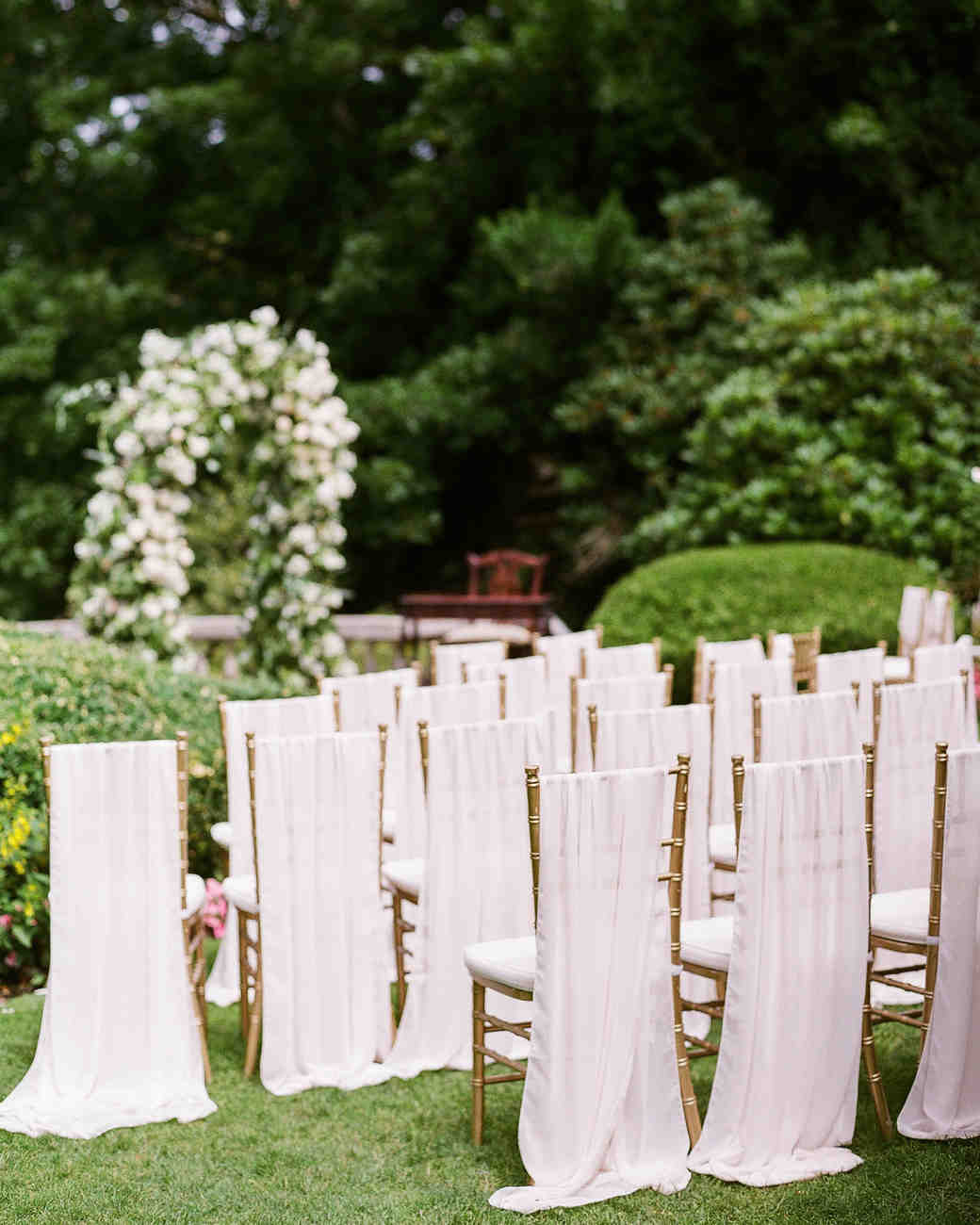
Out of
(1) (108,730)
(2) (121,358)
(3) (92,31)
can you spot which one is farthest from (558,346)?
(1) (108,730)

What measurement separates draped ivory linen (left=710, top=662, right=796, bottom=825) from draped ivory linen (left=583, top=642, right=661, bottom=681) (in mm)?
801

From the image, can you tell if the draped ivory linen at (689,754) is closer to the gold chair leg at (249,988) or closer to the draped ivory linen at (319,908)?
the draped ivory linen at (319,908)

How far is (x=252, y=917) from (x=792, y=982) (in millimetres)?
1703

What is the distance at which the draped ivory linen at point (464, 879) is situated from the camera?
14.5 feet

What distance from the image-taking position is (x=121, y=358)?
15672mm

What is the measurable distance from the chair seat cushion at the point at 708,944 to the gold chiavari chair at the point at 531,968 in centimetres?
10

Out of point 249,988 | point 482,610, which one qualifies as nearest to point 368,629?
point 482,610

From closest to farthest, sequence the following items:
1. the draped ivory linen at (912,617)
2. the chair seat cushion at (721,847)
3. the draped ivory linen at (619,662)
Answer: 1. the chair seat cushion at (721,847)
2. the draped ivory linen at (619,662)
3. the draped ivory linen at (912,617)

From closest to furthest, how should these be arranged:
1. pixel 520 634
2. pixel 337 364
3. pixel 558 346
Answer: pixel 520 634 < pixel 558 346 < pixel 337 364

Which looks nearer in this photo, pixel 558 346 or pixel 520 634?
pixel 520 634

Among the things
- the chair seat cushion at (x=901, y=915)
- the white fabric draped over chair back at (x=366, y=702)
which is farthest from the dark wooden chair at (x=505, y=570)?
the chair seat cushion at (x=901, y=915)

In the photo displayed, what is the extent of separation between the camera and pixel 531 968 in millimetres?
3811

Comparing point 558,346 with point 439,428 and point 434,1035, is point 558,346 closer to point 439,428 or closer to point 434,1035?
point 439,428

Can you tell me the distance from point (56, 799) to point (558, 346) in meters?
11.3
